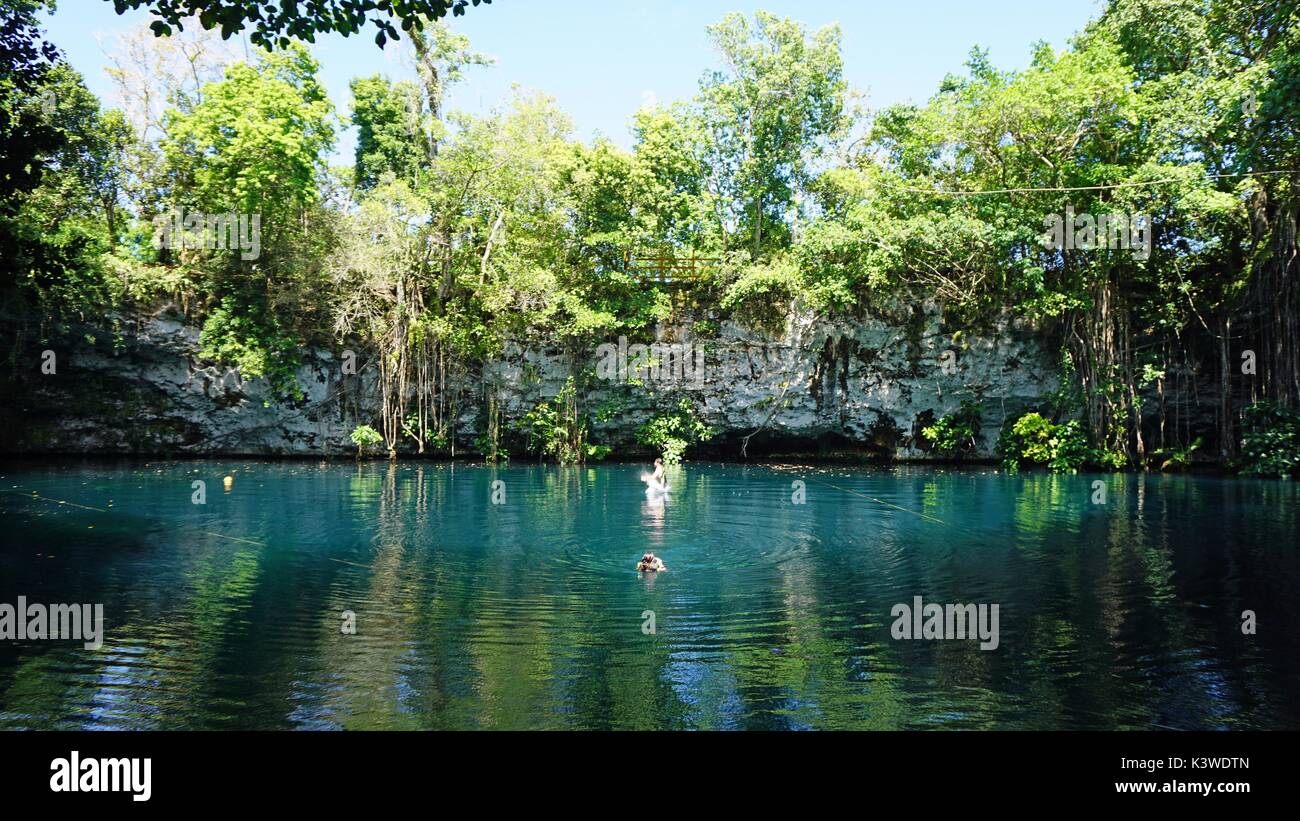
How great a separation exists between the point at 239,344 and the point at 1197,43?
32.2 m

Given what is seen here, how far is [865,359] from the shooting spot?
3002cm

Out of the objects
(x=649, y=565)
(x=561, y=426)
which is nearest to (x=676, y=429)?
(x=561, y=426)

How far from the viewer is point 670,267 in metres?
31.1

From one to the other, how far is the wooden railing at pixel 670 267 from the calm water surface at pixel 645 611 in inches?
546

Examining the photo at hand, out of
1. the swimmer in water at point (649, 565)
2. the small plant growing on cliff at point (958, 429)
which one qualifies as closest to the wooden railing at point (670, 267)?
the small plant growing on cliff at point (958, 429)

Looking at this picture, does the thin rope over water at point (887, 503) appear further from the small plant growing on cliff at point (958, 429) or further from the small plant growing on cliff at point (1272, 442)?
the small plant growing on cliff at point (1272, 442)

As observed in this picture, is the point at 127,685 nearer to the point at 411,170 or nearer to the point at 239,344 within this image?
the point at 239,344

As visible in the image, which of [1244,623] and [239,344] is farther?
[239,344]

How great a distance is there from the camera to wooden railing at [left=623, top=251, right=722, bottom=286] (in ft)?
99.3

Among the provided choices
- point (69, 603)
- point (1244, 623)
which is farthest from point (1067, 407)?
point (69, 603)

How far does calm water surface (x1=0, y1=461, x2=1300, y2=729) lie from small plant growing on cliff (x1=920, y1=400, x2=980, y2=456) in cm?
1099

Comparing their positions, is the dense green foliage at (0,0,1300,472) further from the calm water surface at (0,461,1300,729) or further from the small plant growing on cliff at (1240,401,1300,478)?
the calm water surface at (0,461,1300,729)

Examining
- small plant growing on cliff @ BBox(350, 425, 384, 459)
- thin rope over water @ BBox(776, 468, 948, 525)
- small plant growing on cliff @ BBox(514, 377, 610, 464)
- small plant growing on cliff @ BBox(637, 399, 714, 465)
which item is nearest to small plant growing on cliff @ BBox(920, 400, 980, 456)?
thin rope over water @ BBox(776, 468, 948, 525)

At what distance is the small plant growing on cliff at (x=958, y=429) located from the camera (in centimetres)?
2941
